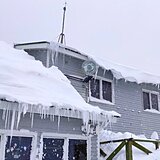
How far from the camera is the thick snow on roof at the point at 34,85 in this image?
6012mm

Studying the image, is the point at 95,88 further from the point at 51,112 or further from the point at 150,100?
the point at 51,112

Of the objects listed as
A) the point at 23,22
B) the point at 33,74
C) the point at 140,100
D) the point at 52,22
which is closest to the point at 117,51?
the point at 52,22

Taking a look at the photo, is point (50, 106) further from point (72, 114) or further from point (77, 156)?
point (77, 156)

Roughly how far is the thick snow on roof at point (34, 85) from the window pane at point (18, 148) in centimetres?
106

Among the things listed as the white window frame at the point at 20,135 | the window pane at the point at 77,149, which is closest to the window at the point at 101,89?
the window pane at the point at 77,149

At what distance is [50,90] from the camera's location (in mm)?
7090

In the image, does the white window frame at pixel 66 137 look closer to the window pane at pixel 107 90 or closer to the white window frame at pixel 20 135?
the white window frame at pixel 20 135

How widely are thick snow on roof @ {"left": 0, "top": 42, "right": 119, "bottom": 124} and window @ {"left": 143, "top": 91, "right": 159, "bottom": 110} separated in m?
5.31

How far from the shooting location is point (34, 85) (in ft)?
22.7


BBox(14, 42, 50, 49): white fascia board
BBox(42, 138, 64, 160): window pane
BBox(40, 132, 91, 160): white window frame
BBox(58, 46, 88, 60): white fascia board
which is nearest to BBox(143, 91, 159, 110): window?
BBox(58, 46, 88, 60): white fascia board

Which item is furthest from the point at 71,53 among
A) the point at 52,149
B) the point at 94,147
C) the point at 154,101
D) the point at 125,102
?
the point at 154,101

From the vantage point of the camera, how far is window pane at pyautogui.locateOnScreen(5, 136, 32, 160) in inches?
241

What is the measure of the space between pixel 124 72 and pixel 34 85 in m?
4.75

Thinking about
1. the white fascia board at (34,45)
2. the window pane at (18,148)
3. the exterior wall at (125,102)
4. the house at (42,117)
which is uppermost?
the white fascia board at (34,45)
